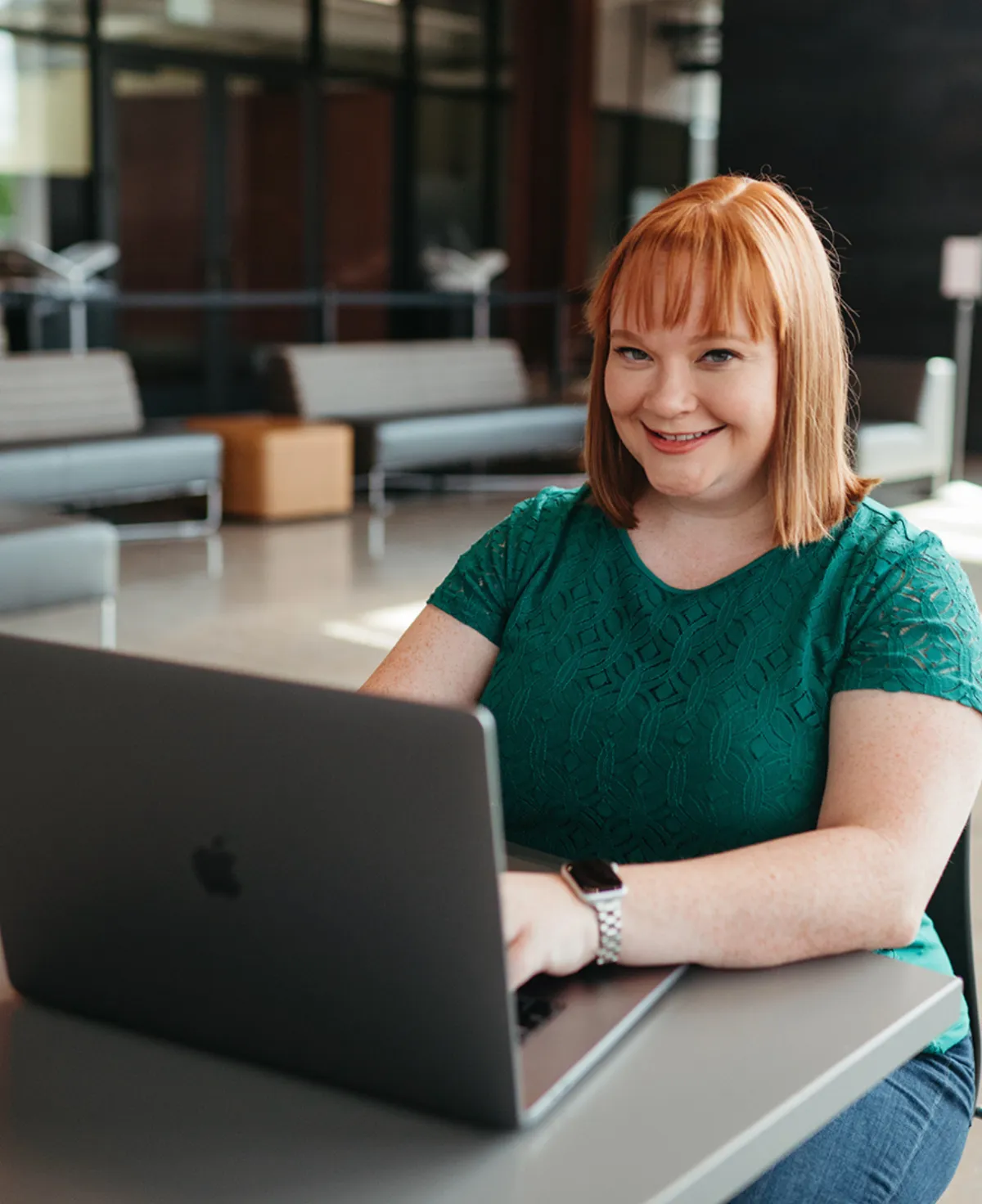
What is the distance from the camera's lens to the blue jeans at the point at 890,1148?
1.20 meters

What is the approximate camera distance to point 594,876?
1.16 meters

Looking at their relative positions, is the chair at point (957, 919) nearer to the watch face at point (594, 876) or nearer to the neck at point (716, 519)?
the neck at point (716, 519)

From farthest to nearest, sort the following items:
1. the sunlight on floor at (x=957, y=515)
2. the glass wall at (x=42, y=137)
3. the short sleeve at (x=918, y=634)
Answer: the glass wall at (x=42, y=137)
the sunlight on floor at (x=957, y=515)
the short sleeve at (x=918, y=634)

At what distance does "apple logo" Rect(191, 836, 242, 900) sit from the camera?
3.10 feet

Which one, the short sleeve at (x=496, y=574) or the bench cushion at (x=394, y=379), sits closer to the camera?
the short sleeve at (x=496, y=574)

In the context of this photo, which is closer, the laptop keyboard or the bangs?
A: the laptop keyboard

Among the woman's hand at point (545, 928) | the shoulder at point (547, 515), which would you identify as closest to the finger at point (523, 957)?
the woman's hand at point (545, 928)

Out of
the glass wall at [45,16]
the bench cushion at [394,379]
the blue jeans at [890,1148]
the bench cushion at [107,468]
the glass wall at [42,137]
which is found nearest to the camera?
the blue jeans at [890,1148]

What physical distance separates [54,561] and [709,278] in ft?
12.8

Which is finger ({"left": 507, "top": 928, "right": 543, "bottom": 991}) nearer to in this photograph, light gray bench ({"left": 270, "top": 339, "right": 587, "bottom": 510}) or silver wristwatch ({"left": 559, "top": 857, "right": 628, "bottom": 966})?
silver wristwatch ({"left": 559, "top": 857, "right": 628, "bottom": 966})

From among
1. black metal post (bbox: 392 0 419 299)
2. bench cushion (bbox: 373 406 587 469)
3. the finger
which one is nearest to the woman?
the finger

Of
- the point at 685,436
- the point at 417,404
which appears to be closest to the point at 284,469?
the point at 417,404

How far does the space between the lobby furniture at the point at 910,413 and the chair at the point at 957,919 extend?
7.15m

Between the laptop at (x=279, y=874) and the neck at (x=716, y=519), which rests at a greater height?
the neck at (x=716, y=519)
